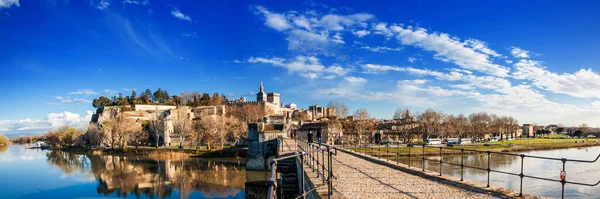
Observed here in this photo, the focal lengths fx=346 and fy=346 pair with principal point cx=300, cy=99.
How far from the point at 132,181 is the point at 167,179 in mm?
3088

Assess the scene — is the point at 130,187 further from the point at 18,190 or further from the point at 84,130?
the point at 84,130

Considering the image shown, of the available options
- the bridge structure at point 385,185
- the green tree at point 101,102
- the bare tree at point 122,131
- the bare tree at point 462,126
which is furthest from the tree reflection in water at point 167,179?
the green tree at point 101,102

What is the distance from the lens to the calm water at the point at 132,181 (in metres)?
26.3

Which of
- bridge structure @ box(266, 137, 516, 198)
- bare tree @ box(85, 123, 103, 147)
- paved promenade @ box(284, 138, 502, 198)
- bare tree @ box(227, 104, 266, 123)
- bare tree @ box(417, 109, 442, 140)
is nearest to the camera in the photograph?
bridge structure @ box(266, 137, 516, 198)

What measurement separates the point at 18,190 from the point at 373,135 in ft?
165

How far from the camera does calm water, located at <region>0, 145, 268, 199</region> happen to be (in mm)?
26266

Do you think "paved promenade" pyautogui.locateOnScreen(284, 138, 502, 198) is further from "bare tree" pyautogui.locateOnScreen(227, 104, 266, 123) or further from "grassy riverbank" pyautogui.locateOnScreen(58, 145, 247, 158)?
"bare tree" pyautogui.locateOnScreen(227, 104, 266, 123)

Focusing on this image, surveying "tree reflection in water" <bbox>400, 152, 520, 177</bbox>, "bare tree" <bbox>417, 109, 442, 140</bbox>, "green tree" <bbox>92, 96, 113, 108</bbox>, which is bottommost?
"tree reflection in water" <bbox>400, 152, 520, 177</bbox>

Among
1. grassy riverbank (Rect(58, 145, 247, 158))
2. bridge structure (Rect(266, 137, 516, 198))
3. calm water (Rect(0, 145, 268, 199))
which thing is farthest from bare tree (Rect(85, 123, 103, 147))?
bridge structure (Rect(266, 137, 516, 198))

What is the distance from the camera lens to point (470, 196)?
766cm

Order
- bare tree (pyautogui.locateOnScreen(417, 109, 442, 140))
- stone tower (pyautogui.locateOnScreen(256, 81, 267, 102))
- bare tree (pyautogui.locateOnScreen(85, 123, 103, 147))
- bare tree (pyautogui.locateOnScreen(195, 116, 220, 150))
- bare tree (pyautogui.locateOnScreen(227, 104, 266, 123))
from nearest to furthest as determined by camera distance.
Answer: bare tree (pyautogui.locateOnScreen(195, 116, 220, 150))
bare tree (pyautogui.locateOnScreen(417, 109, 442, 140))
bare tree (pyautogui.locateOnScreen(85, 123, 103, 147))
bare tree (pyautogui.locateOnScreen(227, 104, 266, 123))
stone tower (pyautogui.locateOnScreen(256, 81, 267, 102))

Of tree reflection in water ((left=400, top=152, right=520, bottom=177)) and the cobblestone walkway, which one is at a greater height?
the cobblestone walkway

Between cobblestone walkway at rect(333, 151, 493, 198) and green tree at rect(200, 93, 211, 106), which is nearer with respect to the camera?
cobblestone walkway at rect(333, 151, 493, 198)

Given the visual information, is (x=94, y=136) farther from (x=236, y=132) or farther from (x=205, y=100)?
(x=205, y=100)
